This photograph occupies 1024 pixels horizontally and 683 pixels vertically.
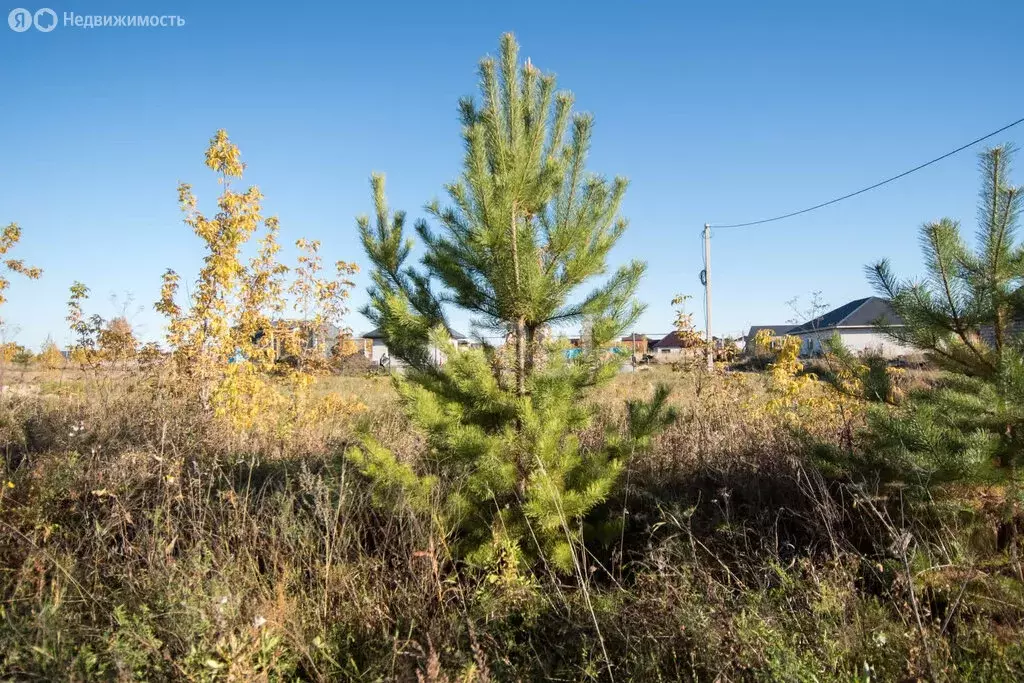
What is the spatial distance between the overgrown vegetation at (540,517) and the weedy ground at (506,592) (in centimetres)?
2

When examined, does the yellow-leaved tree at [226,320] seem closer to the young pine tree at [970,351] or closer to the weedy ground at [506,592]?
the weedy ground at [506,592]

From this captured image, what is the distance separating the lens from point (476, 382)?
3.67 meters

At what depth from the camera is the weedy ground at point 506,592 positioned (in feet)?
7.67

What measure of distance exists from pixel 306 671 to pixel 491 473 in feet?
4.53

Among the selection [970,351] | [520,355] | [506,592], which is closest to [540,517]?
[506,592]

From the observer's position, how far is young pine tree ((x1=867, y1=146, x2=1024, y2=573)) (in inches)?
112

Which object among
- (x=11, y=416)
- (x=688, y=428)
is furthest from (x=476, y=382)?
(x=11, y=416)

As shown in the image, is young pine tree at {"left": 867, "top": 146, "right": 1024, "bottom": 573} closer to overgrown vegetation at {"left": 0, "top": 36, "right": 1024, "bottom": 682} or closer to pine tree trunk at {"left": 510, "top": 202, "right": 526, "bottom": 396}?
overgrown vegetation at {"left": 0, "top": 36, "right": 1024, "bottom": 682}

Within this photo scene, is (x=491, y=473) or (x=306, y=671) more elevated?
(x=491, y=473)

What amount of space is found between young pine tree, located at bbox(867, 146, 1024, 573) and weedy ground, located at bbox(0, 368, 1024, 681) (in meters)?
0.25

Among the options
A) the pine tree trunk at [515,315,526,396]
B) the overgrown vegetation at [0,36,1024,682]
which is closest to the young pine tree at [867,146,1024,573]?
the overgrown vegetation at [0,36,1024,682]

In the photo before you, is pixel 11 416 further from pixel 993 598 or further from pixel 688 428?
pixel 993 598

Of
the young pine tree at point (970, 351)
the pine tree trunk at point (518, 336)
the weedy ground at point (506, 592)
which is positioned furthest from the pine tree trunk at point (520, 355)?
the young pine tree at point (970, 351)

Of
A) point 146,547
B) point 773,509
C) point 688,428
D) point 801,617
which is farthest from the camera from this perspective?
point 688,428
